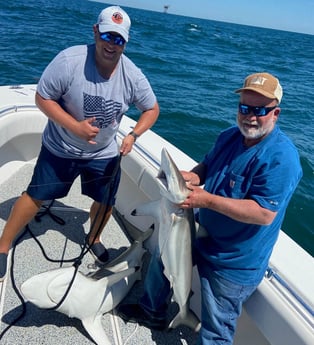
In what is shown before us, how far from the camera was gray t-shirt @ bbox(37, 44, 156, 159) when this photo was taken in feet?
8.96

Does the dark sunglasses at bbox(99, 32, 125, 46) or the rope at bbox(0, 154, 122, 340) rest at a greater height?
the dark sunglasses at bbox(99, 32, 125, 46)

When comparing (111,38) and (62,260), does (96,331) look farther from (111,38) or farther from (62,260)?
(111,38)

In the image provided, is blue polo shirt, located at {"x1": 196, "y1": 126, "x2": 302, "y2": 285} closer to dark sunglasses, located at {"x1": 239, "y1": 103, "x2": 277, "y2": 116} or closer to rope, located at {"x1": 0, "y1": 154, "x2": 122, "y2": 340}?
dark sunglasses, located at {"x1": 239, "y1": 103, "x2": 277, "y2": 116}

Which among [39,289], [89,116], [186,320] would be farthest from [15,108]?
[186,320]

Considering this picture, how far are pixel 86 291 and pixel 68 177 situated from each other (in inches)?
36.5

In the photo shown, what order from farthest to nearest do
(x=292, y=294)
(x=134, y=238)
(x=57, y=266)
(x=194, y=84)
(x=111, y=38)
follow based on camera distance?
(x=194, y=84), (x=134, y=238), (x=57, y=266), (x=111, y=38), (x=292, y=294)

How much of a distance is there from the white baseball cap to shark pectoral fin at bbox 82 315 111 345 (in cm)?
197

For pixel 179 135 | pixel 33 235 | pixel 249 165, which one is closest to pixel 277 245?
pixel 249 165

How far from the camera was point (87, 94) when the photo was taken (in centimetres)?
282

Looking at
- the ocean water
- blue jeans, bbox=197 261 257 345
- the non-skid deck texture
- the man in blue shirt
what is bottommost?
the ocean water

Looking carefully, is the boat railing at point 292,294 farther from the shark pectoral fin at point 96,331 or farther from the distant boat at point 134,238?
the shark pectoral fin at point 96,331

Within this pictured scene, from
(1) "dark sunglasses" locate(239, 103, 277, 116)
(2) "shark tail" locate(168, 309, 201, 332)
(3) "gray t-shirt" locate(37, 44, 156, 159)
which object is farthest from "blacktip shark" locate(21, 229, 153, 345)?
(1) "dark sunglasses" locate(239, 103, 277, 116)

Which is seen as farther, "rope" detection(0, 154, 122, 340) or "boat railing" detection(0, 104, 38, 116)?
"boat railing" detection(0, 104, 38, 116)

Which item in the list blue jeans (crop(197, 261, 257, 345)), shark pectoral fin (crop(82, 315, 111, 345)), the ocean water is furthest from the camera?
the ocean water
